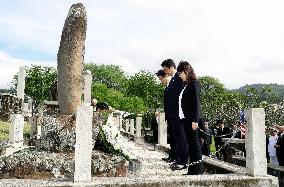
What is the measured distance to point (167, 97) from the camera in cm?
737

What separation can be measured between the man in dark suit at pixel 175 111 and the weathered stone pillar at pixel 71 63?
166cm

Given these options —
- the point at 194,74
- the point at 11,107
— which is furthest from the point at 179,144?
the point at 11,107

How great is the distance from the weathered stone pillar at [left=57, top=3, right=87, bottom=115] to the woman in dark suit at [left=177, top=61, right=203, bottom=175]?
1.79 m

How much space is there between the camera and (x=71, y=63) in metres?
6.62

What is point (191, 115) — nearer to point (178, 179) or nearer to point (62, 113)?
point (178, 179)

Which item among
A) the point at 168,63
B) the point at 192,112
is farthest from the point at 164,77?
the point at 192,112

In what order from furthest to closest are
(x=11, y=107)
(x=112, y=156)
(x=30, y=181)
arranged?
(x=11, y=107), (x=112, y=156), (x=30, y=181)

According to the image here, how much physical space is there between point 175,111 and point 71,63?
6.68 feet

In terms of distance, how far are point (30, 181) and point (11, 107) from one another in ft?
83.5

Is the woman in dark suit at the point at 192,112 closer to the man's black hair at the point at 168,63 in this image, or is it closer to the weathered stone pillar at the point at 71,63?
the man's black hair at the point at 168,63

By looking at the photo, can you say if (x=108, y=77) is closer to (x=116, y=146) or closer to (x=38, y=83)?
(x=38, y=83)

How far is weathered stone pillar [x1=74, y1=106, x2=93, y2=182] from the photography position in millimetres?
4480

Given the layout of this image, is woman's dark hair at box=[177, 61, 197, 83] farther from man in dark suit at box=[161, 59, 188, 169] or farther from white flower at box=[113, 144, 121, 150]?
white flower at box=[113, 144, 121, 150]

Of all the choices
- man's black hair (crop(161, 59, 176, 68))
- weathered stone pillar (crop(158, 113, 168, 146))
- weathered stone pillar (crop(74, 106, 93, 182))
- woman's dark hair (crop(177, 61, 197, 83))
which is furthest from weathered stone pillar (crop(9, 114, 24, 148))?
weathered stone pillar (crop(74, 106, 93, 182))
